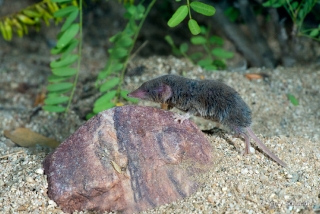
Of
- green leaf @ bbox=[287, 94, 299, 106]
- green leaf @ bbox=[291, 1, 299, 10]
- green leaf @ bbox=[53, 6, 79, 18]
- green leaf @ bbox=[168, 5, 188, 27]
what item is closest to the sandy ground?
green leaf @ bbox=[287, 94, 299, 106]

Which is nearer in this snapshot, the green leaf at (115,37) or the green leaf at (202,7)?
the green leaf at (202,7)

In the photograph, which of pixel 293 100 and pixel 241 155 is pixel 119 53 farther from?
pixel 293 100

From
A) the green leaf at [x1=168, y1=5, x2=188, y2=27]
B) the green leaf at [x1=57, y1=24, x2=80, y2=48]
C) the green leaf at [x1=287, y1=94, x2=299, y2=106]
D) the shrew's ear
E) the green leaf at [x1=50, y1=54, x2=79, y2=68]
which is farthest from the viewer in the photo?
the green leaf at [x1=287, y1=94, x2=299, y2=106]

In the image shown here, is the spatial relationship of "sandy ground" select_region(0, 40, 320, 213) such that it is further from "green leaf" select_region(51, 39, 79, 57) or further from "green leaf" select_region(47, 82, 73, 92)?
"green leaf" select_region(51, 39, 79, 57)

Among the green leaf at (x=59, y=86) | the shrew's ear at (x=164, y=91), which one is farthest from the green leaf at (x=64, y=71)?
the shrew's ear at (x=164, y=91)

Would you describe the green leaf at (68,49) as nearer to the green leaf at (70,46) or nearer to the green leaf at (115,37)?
the green leaf at (70,46)

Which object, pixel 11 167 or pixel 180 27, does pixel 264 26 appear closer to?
pixel 180 27
